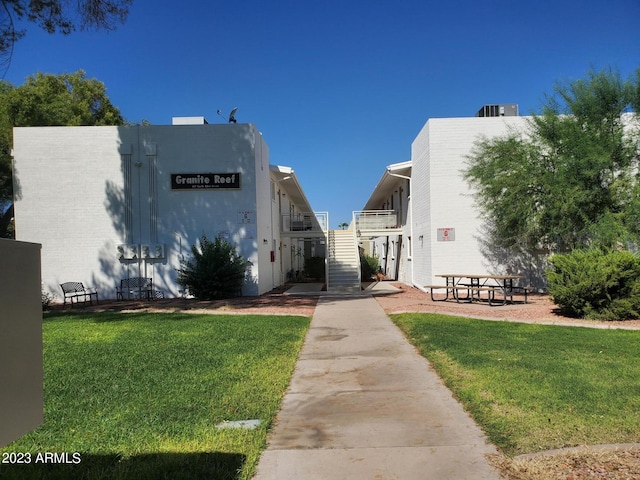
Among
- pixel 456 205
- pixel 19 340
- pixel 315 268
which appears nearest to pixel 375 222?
pixel 315 268

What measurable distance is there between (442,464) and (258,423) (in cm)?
166

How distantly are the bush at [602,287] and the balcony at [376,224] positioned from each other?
44.1 feet

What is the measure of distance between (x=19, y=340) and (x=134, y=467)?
1.66m

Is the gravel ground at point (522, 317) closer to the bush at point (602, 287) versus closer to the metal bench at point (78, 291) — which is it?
the bush at point (602, 287)

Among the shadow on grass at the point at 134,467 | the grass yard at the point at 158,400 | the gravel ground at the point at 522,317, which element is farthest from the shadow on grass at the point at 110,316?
the shadow on grass at the point at 134,467

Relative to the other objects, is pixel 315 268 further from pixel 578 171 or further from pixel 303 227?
pixel 578 171

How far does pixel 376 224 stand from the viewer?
24531 mm

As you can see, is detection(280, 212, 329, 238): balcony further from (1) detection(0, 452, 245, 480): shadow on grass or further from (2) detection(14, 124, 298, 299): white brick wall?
(1) detection(0, 452, 245, 480): shadow on grass

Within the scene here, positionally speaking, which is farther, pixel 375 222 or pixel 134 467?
pixel 375 222

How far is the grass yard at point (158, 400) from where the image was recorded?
339 cm

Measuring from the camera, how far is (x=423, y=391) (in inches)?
204

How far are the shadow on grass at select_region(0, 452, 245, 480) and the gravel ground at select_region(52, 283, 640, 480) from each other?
2003 millimetres

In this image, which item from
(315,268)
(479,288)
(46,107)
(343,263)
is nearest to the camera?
(479,288)

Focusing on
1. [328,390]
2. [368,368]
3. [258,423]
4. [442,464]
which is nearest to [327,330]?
[368,368]
